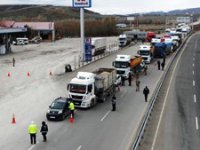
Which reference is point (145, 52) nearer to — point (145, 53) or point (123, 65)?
point (145, 53)

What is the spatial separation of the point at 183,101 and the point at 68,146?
1430 centimetres

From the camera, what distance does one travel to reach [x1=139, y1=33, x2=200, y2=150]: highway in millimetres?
21969

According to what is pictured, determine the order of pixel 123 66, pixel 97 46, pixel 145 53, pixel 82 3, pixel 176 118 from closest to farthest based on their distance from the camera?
pixel 176 118
pixel 123 66
pixel 145 53
pixel 82 3
pixel 97 46

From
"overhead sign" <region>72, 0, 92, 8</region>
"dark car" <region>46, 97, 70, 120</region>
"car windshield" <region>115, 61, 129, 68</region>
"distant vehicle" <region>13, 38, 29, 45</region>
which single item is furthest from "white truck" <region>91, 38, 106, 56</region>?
"dark car" <region>46, 97, 70, 120</region>

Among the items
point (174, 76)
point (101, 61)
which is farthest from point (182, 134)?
point (101, 61)

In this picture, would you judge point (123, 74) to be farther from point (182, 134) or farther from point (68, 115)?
point (182, 134)

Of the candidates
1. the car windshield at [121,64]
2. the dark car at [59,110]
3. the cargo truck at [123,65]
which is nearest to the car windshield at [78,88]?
the dark car at [59,110]

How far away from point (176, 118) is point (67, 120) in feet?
25.1

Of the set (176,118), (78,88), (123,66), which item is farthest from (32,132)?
(123,66)

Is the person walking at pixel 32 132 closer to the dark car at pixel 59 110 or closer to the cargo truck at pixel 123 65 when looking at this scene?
the dark car at pixel 59 110

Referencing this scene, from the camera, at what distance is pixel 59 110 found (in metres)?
27.2

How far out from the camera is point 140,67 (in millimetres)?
48031

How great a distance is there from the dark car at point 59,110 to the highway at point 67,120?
17.5 inches

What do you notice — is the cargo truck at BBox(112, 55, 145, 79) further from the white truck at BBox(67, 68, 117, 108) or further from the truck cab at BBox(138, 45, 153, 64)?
the truck cab at BBox(138, 45, 153, 64)
